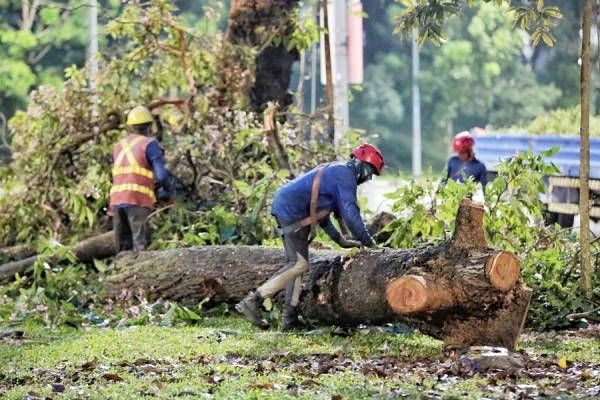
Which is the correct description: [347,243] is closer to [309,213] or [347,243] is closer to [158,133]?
[309,213]

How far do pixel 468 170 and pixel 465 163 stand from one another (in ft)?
0.62

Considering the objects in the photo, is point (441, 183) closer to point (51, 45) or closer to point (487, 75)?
point (51, 45)

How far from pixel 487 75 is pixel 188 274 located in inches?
1405

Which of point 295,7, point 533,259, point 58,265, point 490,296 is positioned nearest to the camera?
point 490,296

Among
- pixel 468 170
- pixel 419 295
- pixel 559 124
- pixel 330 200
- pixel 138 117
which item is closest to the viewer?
pixel 419 295

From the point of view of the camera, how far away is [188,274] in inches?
481

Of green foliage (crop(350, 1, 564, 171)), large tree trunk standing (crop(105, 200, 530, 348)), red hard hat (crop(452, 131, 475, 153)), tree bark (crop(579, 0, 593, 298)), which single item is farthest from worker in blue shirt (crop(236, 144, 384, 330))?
green foliage (crop(350, 1, 564, 171))

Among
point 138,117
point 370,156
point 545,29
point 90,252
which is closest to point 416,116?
point 90,252

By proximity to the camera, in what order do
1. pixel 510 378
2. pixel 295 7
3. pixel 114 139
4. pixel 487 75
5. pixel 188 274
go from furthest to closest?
1. pixel 487 75
2. pixel 295 7
3. pixel 114 139
4. pixel 188 274
5. pixel 510 378

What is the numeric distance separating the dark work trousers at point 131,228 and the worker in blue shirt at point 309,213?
108 inches

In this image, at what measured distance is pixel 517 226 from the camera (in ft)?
38.6

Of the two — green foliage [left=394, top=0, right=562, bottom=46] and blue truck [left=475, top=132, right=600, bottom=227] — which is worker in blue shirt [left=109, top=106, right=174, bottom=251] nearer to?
green foliage [left=394, top=0, right=562, bottom=46]

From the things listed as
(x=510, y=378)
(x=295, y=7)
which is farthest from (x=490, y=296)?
(x=295, y=7)

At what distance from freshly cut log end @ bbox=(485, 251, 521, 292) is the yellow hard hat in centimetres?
527
